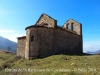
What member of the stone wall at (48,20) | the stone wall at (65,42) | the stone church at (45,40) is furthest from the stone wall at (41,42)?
the stone wall at (48,20)

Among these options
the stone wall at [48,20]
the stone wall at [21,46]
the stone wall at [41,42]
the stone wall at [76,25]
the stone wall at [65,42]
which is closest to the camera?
the stone wall at [41,42]

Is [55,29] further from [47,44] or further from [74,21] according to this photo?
[74,21]

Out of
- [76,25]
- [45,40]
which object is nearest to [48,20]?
[45,40]

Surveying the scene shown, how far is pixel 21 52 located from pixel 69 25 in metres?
14.1

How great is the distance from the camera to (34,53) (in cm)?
2083

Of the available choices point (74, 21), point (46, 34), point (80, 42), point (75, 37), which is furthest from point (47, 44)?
point (74, 21)

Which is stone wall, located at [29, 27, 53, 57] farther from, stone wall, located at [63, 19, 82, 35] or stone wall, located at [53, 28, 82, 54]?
stone wall, located at [63, 19, 82, 35]

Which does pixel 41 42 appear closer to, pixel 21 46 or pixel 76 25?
pixel 21 46

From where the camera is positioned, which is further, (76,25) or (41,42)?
(76,25)

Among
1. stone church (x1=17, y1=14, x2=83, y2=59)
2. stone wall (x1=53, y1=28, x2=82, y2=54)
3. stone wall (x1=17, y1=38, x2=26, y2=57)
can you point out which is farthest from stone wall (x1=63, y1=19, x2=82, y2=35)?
stone wall (x1=17, y1=38, x2=26, y2=57)

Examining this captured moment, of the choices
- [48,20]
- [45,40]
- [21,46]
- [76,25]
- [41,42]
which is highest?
[76,25]

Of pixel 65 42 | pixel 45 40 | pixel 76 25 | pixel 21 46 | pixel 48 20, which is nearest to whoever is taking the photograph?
pixel 45 40

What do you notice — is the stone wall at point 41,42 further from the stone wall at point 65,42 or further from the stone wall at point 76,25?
the stone wall at point 76,25

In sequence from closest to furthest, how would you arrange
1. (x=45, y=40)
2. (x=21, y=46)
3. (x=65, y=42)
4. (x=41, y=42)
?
(x=41, y=42) < (x=45, y=40) < (x=65, y=42) < (x=21, y=46)
